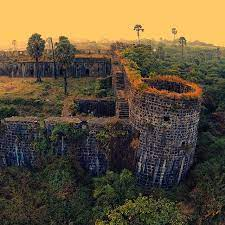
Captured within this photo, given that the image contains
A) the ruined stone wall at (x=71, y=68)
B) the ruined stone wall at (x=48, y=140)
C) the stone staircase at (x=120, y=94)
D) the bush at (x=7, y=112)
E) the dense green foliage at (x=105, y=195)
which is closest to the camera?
the dense green foliage at (x=105, y=195)

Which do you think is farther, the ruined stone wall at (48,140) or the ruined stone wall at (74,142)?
the ruined stone wall at (48,140)

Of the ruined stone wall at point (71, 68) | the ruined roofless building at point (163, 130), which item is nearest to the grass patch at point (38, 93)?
the ruined stone wall at point (71, 68)

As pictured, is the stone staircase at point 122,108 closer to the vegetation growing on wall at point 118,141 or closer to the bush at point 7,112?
the vegetation growing on wall at point 118,141

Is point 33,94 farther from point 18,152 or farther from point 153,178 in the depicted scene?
point 153,178

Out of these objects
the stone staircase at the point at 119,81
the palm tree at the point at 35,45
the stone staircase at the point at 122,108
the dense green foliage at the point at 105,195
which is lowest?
the dense green foliage at the point at 105,195

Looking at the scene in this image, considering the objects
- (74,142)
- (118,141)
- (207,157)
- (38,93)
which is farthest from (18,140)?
(207,157)

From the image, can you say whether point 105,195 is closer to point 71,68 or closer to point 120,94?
point 120,94

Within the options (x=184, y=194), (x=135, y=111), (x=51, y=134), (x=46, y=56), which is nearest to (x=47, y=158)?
(x=51, y=134)

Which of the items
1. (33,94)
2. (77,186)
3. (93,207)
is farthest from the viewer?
(33,94)
